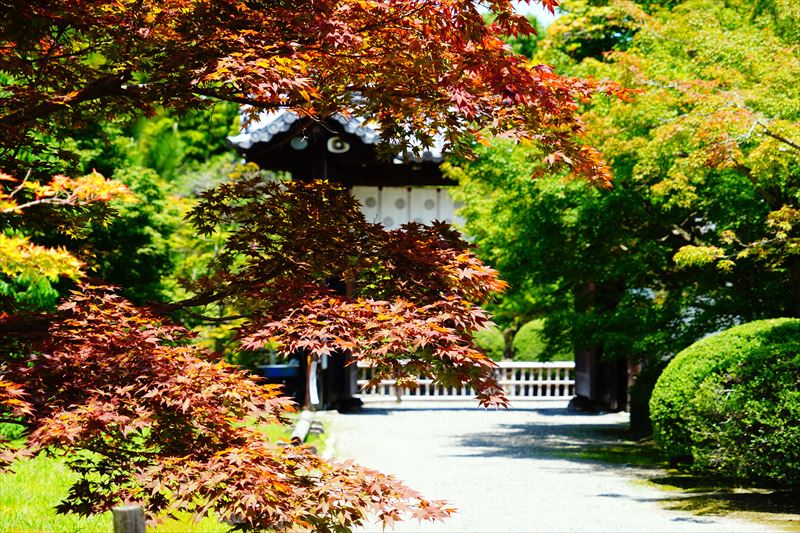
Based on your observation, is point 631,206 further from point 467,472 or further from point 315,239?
point 315,239

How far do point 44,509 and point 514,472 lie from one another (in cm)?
659

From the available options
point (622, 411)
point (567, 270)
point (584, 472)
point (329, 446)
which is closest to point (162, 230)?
point (329, 446)

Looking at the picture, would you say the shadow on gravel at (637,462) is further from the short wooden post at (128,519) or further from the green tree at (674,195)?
the short wooden post at (128,519)

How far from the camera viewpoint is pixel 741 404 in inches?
386

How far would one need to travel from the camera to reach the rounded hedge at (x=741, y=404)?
944 centimetres

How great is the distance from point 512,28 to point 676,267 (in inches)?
364

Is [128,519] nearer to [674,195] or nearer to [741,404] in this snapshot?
[741,404]

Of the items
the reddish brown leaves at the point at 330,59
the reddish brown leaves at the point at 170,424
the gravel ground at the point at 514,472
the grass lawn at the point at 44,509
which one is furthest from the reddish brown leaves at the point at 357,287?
the gravel ground at the point at 514,472

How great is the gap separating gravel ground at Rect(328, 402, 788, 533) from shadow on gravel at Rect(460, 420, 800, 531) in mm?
41

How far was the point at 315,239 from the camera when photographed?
5.61 meters

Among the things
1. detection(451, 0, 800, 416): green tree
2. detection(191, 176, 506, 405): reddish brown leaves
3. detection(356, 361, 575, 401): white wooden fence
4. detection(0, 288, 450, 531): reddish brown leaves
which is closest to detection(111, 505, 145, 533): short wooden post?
detection(0, 288, 450, 531): reddish brown leaves

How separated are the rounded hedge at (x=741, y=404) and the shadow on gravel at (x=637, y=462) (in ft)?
1.21

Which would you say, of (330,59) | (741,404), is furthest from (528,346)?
(330,59)

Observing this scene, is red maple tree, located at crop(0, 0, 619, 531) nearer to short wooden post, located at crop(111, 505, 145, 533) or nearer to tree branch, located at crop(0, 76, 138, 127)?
tree branch, located at crop(0, 76, 138, 127)
